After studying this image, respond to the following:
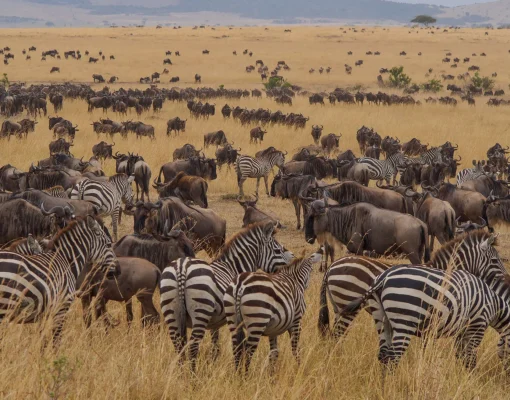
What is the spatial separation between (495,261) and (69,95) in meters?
33.8

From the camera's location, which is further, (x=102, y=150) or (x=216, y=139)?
(x=216, y=139)

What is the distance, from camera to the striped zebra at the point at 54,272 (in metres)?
5.52

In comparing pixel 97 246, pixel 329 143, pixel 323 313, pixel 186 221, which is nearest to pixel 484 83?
pixel 329 143

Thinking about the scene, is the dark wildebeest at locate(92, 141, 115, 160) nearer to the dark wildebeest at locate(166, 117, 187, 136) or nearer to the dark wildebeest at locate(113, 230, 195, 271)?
the dark wildebeest at locate(166, 117, 187, 136)

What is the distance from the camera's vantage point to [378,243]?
34.6 ft

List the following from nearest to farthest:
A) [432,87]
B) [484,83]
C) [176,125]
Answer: [176,125], [432,87], [484,83]

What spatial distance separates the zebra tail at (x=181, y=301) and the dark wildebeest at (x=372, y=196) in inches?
262

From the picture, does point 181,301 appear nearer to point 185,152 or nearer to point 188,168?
point 188,168

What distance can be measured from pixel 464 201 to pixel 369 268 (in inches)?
281

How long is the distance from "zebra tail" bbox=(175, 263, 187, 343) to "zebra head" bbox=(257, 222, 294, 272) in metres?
1.59

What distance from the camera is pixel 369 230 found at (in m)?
10.4

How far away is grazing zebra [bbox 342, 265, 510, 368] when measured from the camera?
209 inches

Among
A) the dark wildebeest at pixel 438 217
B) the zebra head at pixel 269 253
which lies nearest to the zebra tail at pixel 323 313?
the zebra head at pixel 269 253

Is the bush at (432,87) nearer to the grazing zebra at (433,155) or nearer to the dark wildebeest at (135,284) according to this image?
the grazing zebra at (433,155)
